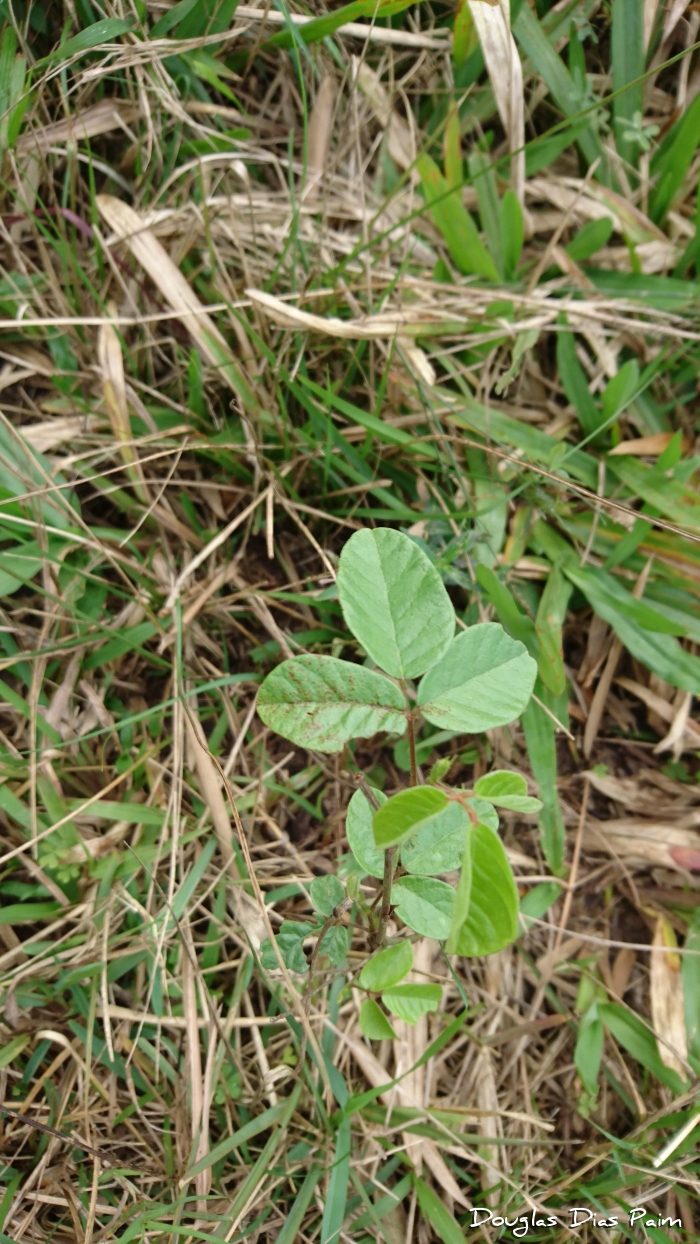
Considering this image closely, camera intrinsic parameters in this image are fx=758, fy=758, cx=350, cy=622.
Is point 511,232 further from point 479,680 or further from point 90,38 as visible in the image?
point 479,680

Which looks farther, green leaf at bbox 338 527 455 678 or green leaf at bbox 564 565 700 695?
green leaf at bbox 564 565 700 695

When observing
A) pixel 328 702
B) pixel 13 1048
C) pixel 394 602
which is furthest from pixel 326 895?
pixel 13 1048

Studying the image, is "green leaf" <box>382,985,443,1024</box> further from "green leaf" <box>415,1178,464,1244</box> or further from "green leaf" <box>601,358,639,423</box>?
"green leaf" <box>601,358,639,423</box>

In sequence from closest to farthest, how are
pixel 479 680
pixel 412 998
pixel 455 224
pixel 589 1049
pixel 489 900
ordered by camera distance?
pixel 489 900
pixel 479 680
pixel 412 998
pixel 589 1049
pixel 455 224

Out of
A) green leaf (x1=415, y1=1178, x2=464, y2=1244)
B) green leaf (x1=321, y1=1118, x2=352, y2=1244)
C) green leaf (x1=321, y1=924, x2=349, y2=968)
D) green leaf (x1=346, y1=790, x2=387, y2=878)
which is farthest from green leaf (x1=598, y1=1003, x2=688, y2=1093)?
green leaf (x1=346, y1=790, x2=387, y2=878)

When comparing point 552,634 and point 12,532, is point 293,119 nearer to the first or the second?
point 12,532

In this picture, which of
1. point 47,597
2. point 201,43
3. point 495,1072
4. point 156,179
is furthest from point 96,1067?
point 201,43
